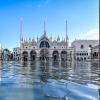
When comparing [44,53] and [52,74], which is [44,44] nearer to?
[44,53]

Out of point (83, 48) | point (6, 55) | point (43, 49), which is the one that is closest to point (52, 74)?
point (43, 49)

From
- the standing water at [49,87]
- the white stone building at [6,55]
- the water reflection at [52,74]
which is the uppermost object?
the white stone building at [6,55]

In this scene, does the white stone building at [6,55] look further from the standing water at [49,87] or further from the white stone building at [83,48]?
the standing water at [49,87]

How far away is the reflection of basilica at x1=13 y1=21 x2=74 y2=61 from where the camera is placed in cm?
14525

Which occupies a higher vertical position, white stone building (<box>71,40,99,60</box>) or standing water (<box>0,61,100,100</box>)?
white stone building (<box>71,40,99,60</box>)

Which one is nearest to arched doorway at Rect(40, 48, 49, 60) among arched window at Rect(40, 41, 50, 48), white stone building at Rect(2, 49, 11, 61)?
arched window at Rect(40, 41, 50, 48)

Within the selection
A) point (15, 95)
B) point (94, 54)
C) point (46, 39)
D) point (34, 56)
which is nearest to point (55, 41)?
point (46, 39)

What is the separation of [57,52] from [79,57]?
15.6m

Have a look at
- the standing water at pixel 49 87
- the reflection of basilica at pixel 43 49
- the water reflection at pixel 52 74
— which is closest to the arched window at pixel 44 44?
the reflection of basilica at pixel 43 49

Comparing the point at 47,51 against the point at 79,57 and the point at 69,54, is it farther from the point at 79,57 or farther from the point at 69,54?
the point at 79,57

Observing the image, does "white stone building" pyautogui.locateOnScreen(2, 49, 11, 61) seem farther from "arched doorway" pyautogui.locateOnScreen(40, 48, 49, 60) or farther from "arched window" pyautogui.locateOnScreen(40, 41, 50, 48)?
"arched window" pyautogui.locateOnScreen(40, 41, 50, 48)

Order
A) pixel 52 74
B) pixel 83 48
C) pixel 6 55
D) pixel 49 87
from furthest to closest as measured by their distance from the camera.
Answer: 1. pixel 6 55
2. pixel 83 48
3. pixel 52 74
4. pixel 49 87

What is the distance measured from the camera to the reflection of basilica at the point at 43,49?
145 meters

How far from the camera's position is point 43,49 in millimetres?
145000
